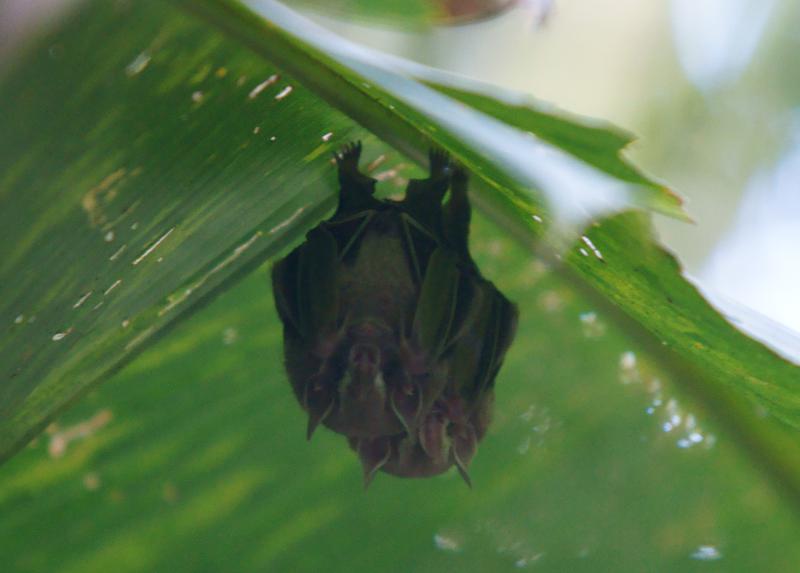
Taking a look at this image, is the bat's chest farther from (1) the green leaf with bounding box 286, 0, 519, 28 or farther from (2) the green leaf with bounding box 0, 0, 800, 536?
(1) the green leaf with bounding box 286, 0, 519, 28

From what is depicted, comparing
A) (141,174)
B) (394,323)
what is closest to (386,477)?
(394,323)

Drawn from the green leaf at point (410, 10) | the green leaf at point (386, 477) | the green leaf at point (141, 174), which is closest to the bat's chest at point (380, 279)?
the green leaf at point (141, 174)

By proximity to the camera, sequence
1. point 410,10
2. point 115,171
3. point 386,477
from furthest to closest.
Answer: point 386,477 → point 410,10 → point 115,171

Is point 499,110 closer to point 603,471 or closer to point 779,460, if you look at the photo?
point 779,460

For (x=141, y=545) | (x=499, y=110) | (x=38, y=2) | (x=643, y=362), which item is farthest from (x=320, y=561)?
(x=499, y=110)

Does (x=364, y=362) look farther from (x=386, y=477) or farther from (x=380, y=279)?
(x=386, y=477)

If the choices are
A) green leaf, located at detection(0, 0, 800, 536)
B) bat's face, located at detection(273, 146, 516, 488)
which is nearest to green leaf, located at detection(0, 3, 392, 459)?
green leaf, located at detection(0, 0, 800, 536)

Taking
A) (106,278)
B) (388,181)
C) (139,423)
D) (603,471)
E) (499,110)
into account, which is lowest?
(603,471)

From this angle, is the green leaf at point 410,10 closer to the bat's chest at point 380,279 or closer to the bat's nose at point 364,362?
the bat's chest at point 380,279
